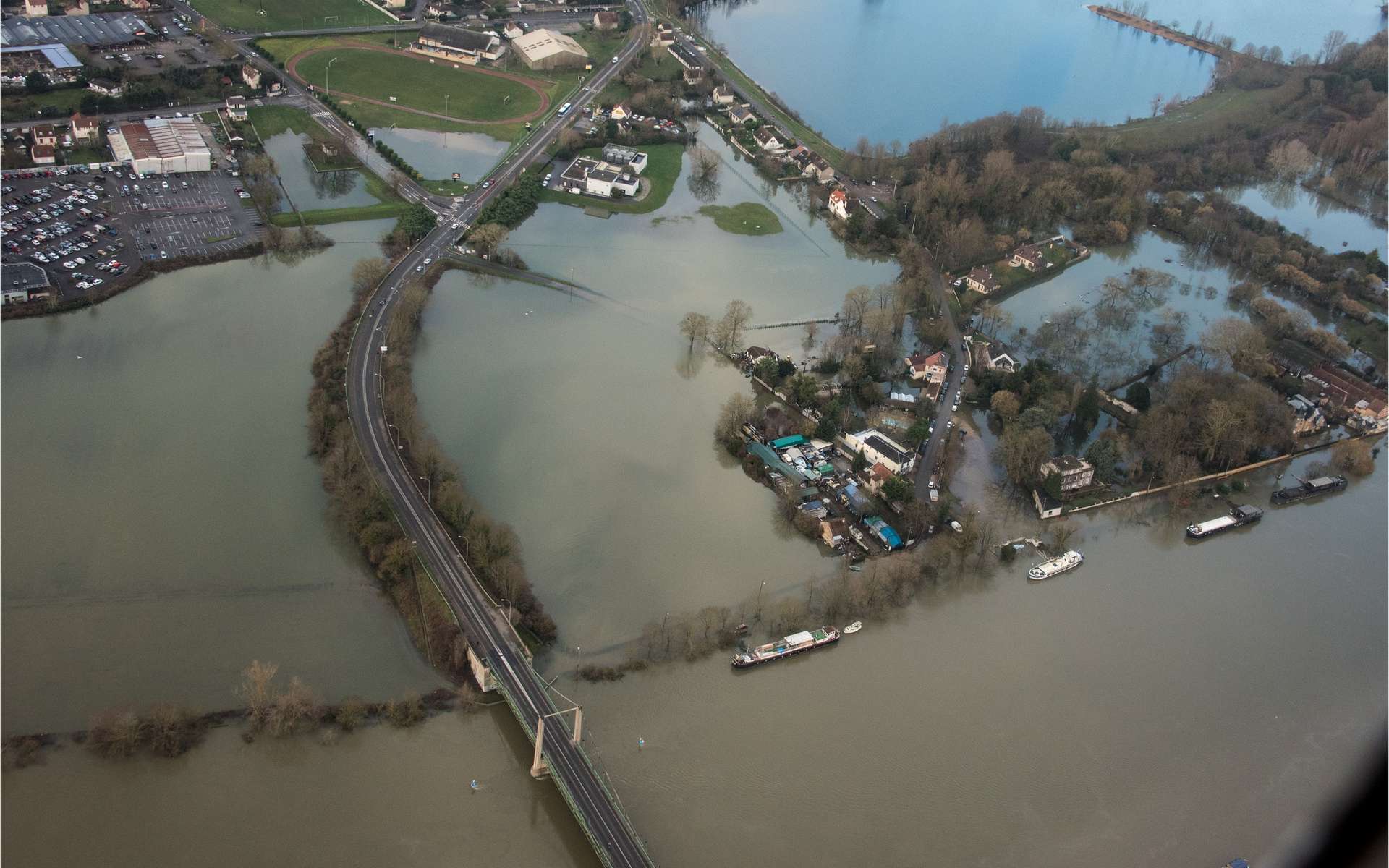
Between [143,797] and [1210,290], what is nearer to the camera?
[143,797]

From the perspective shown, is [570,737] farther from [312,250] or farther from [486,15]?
[486,15]

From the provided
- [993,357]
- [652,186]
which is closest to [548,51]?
[652,186]

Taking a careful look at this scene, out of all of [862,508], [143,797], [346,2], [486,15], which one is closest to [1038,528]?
[862,508]

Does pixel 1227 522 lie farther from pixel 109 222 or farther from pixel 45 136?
pixel 45 136

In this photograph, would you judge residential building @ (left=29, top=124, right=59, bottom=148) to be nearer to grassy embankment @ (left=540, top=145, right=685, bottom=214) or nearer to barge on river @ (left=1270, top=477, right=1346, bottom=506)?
grassy embankment @ (left=540, top=145, right=685, bottom=214)

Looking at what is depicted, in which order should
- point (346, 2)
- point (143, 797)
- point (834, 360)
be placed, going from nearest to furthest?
1. point (143, 797)
2. point (834, 360)
3. point (346, 2)

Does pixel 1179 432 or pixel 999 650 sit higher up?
pixel 1179 432
